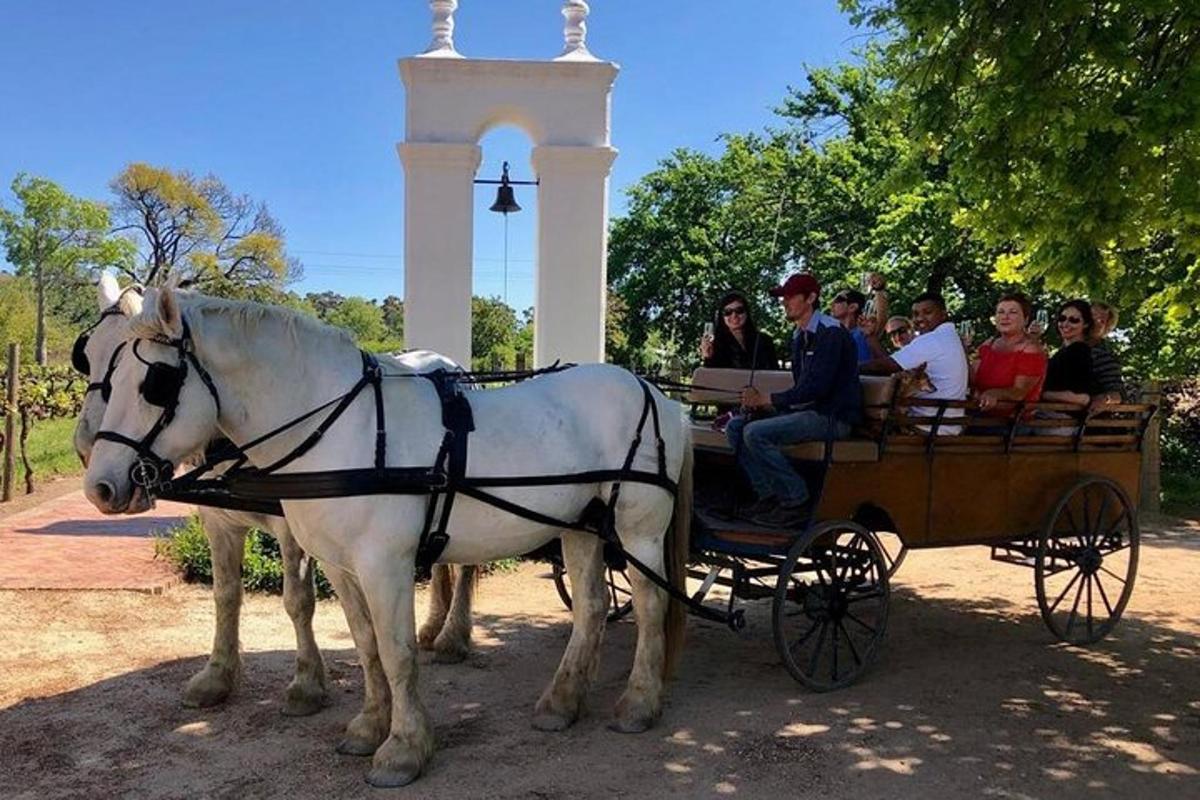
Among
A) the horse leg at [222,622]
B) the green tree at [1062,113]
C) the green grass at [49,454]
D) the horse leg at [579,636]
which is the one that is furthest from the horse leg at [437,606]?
the green grass at [49,454]

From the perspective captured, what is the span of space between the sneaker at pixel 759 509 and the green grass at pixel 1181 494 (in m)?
9.41

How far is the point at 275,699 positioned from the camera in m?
4.88

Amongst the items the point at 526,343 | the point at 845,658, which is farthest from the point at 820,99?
the point at 845,658

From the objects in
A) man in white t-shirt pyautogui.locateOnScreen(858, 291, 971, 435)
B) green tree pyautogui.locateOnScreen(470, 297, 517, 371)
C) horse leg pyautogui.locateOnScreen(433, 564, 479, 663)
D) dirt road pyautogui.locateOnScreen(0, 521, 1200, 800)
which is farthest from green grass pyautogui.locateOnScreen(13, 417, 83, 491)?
green tree pyautogui.locateOnScreen(470, 297, 517, 371)

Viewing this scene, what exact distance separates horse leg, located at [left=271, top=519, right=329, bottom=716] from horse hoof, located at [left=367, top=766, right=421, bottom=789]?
1.01 m

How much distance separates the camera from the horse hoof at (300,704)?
4641 millimetres

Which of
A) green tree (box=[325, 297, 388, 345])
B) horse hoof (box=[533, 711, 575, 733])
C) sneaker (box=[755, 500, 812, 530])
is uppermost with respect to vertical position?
green tree (box=[325, 297, 388, 345])

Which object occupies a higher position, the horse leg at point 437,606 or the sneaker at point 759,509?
the sneaker at point 759,509

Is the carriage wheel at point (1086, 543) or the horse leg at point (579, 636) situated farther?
the carriage wheel at point (1086, 543)

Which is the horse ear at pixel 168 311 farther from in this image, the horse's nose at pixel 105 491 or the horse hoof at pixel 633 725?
the horse hoof at pixel 633 725

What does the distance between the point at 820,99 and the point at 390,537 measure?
72.0ft

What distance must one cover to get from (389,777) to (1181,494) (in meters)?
13.0

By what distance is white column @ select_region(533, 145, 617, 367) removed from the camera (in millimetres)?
8836

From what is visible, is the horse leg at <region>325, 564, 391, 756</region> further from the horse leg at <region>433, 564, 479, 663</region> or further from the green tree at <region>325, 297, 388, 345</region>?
the green tree at <region>325, 297, 388, 345</region>
